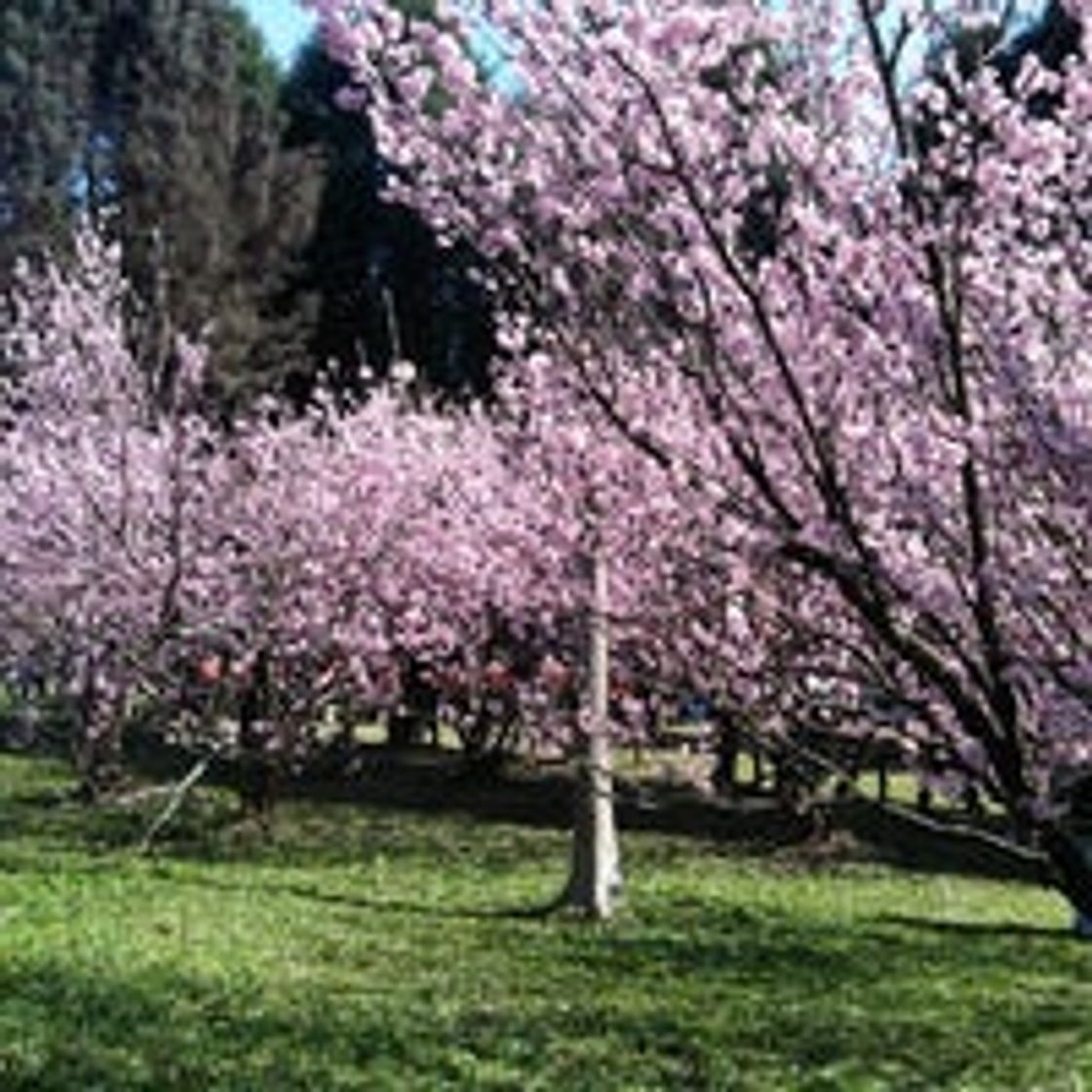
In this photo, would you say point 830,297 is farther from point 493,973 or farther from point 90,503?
point 90,503

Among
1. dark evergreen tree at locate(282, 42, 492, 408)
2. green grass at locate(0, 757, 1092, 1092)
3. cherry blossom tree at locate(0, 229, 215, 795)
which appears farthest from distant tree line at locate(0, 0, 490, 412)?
green grass at locate(0, 757, 1092, 1092)

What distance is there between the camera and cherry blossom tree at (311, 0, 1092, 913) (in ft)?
15.6

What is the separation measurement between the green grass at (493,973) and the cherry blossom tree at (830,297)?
4.54 meters

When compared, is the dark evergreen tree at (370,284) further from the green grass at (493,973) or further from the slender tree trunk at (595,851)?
the slender tree trunk at (595,851)

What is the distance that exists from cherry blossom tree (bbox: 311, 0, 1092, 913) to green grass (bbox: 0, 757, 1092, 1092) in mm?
4538

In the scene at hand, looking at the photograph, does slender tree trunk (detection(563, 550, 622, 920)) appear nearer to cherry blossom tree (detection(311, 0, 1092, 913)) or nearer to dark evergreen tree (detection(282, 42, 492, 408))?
cherry blossom tree (detection(311, 0, 1092, 913))

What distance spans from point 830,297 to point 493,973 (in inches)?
313

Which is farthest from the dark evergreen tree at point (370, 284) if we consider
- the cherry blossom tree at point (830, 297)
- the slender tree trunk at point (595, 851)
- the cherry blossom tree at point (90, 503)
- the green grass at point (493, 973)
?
the cherry blossom tree at point (830, 297)

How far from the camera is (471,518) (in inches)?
731

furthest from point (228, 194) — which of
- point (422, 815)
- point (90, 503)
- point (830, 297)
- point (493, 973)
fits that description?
point (830, 297)

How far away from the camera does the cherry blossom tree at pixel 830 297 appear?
4.74 metres

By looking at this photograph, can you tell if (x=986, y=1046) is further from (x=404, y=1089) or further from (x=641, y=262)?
(x=641, y=262)

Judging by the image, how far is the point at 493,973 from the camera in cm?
1279

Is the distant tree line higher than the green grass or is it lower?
higher
